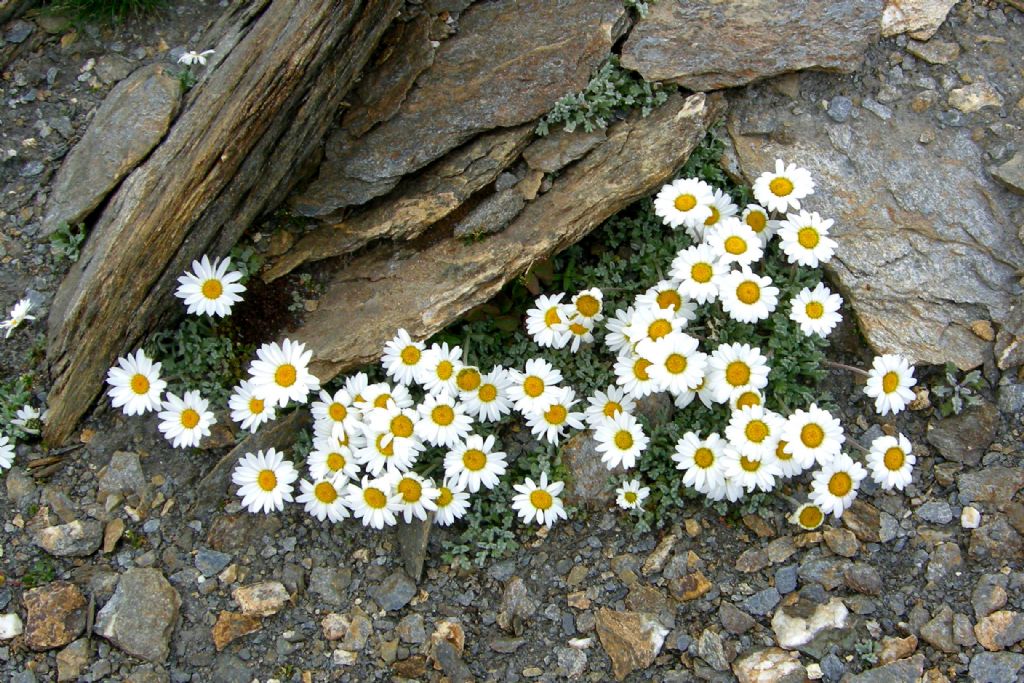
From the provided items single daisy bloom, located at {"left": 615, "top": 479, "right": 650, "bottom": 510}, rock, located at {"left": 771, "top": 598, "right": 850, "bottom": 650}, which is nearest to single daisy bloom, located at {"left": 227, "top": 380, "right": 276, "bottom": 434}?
single daisy bloom, located at {"left": 615, "top": 479, "right": 650, "bottom": 510}

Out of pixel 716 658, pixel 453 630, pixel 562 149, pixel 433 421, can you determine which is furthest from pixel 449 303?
pixel 716 658

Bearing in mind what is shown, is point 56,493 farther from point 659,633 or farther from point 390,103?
point 659,633

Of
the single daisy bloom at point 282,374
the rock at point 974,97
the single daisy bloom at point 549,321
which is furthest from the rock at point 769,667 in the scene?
the rock at point 974,97

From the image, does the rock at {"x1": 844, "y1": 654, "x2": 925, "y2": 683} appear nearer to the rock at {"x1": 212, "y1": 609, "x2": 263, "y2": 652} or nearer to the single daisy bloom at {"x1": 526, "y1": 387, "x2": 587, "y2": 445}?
the single daisy bloom at {"x1": 526, "y1": 387, "x2": 587, "y2": 445}

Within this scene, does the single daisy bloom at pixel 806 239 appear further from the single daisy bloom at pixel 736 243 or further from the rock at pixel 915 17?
the rock at pixel 915 17

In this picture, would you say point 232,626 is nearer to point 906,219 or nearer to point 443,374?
point 443,374

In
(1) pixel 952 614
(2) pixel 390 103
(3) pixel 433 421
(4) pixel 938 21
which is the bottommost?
(1) pixel 952 614

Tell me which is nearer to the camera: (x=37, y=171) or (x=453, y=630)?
(x=453, y=630)
